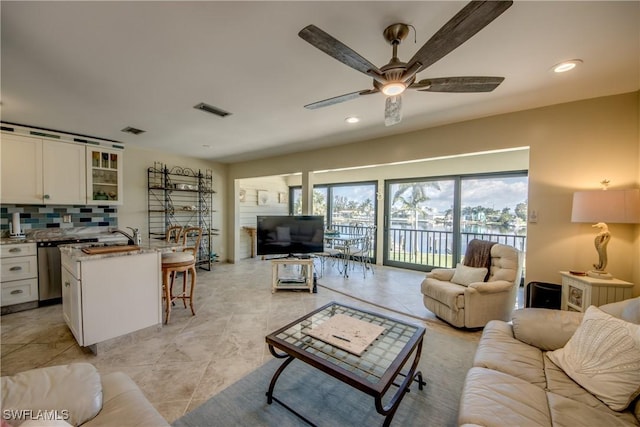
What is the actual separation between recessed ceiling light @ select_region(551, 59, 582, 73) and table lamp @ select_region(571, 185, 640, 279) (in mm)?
1101

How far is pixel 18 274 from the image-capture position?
314cm

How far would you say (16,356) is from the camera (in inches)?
87.0

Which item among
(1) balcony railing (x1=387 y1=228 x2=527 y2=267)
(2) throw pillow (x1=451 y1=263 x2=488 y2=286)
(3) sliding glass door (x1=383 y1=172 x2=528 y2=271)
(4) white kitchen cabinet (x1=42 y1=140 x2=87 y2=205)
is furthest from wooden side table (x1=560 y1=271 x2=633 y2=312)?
(4) white kitchen cabinet (x1=42 y1=140 x2=87 y2=205)

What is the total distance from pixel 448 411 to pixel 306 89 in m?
2.74

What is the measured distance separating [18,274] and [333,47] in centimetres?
457

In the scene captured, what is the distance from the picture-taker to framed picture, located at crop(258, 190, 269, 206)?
682cm

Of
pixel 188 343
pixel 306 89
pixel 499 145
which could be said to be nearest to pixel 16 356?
pixel 188 343

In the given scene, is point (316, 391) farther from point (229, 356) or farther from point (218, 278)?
point (218, 278)

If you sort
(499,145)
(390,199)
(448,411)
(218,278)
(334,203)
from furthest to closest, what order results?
(334,203), (390,199), (218,278), (499,145), (448,411)

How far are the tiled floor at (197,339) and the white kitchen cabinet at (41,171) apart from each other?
5.05 ft

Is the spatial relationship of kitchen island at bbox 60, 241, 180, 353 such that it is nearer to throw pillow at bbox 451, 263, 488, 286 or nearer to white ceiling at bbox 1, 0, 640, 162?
white ceiling at bbox 1, 0, 640, 162

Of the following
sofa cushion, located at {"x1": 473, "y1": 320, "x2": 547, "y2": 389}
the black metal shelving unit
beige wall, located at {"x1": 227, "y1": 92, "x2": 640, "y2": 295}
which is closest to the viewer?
sofa cushion, located at {"x1": 473, "y1": 320, "x2": 547, "y2": 389}

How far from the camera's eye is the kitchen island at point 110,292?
222 centimetres

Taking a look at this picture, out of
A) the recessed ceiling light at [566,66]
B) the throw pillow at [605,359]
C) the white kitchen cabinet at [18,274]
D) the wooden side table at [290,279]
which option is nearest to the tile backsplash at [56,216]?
the white kitchen cabinet at [18,274]
